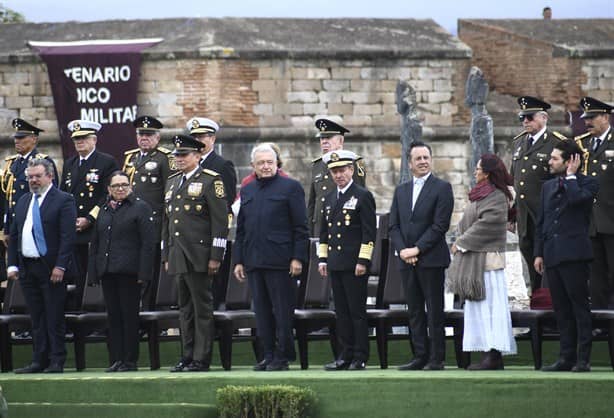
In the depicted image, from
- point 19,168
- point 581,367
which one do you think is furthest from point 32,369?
point 581,367

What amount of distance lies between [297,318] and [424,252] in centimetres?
119

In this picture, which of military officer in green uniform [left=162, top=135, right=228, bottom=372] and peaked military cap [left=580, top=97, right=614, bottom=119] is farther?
peaked military cap [left=580, top=97, right=614, bottom=119]

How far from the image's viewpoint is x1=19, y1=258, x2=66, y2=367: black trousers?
11.1m

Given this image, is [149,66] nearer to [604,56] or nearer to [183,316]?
[604,56]

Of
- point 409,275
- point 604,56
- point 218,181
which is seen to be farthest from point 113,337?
point 604,56

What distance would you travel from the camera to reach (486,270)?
10.4m

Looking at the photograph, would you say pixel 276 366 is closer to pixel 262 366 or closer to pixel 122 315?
pixel 262 366

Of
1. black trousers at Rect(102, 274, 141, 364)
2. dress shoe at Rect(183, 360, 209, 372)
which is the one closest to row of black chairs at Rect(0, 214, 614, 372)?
black trousers at Rect(102, 274, 141, 364)

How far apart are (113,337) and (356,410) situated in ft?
7.76

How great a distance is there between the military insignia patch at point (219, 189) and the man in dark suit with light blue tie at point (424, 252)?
4.32ft

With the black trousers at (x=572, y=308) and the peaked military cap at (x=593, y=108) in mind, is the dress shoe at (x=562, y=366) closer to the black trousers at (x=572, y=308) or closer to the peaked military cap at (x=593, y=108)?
Answer: the black trousers at (x=572, y=308)

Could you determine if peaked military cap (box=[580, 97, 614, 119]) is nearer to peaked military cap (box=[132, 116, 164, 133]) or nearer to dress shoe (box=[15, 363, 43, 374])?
peaked military cap (box=[132, 116, 164, 133])

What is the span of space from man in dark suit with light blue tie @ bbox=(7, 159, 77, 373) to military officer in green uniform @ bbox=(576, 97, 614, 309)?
13.2 ft

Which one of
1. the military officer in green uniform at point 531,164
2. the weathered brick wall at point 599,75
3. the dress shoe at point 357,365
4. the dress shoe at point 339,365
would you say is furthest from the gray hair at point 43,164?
the weathered brick wall at point 599,75
